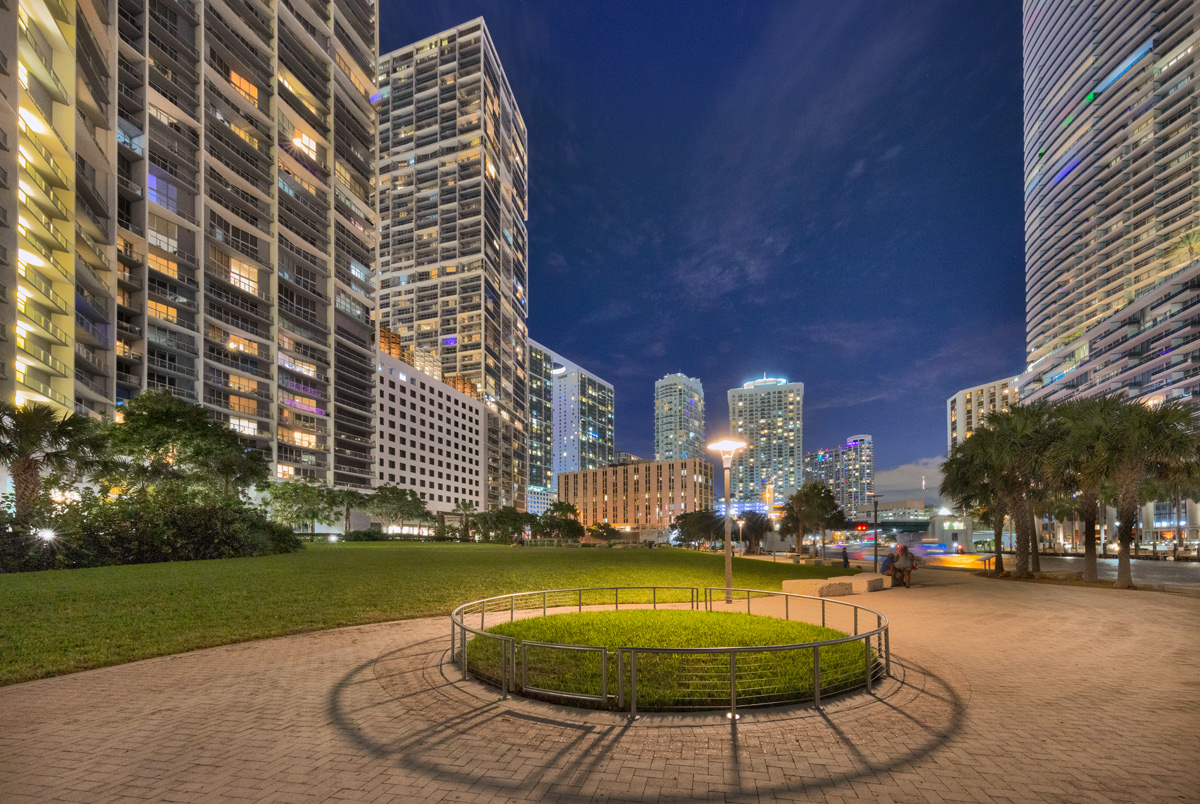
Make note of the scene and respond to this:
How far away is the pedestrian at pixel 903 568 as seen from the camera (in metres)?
24.4

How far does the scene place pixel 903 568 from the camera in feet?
80.3

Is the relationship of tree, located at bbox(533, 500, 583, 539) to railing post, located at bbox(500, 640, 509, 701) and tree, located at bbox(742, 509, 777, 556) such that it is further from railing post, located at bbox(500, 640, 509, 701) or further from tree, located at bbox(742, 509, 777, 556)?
railing post, located at bbox(500, 640, 509, 701)

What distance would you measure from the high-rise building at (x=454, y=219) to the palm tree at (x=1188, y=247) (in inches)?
5515

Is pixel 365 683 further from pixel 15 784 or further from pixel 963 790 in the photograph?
pixel 963 790

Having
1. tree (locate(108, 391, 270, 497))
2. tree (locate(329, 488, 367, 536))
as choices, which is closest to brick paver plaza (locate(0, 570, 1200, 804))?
tree (locate(108, 391, 270, 497))

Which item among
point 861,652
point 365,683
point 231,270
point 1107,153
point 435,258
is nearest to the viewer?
point 365,683

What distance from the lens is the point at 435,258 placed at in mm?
163125

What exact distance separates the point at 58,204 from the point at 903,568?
6198 centimetres

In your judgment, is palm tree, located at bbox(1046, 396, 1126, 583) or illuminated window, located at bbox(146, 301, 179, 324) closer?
palm tree, located at bbox(1046, 396, 1126, 583)

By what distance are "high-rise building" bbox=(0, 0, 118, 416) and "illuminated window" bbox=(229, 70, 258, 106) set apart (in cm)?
2341

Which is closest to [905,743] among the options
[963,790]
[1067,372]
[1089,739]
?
[963,790]

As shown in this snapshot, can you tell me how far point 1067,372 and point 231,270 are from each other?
156 m

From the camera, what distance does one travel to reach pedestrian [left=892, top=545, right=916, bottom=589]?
2438 centimetres

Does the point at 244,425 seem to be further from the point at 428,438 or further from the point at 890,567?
the point at 890,567
